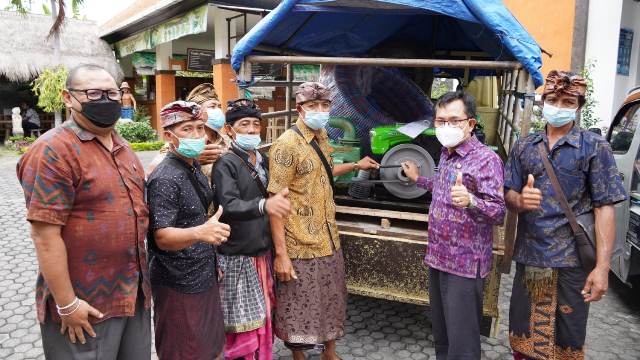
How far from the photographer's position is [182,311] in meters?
2.32

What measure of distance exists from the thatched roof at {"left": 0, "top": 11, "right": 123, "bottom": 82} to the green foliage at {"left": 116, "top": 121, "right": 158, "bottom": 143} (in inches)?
83.3

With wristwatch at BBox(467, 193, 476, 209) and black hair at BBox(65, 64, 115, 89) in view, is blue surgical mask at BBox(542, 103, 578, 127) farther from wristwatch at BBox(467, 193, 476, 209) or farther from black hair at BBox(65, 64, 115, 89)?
black hair at BBox(65, 64, 115, 89)

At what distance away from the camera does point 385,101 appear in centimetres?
426

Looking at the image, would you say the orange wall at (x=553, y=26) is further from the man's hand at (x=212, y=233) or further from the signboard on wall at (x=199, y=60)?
the signboard on wall at (x=199, y=60)

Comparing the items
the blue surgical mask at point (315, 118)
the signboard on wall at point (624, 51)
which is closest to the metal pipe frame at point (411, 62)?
the blue surgical mask at point (315, 118)

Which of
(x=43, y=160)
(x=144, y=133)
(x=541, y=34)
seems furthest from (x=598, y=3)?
(x=144, y=133)

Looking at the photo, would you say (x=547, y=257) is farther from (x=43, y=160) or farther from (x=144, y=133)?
(x=144, y=133)

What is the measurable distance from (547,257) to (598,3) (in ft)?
24.9

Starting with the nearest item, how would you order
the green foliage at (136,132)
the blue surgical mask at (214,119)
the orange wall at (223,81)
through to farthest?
the blue surgical mask at (214,119), the orange wall at (223,81), the green foliage at (136,132)

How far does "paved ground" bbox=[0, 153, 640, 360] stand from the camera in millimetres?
3391

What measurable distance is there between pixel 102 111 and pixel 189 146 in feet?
1.43

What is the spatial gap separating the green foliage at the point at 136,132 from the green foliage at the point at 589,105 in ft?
39.3

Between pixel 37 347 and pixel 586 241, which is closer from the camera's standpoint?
pixel 586 241

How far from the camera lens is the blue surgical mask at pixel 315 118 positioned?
286 cm
